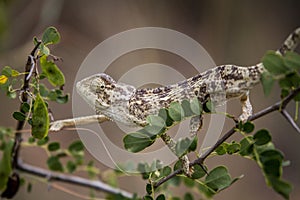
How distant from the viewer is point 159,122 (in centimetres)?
52

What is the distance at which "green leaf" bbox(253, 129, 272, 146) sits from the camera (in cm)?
47

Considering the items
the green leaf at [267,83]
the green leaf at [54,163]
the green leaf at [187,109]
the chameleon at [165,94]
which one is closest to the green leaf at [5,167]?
the chameleon at [165,94]

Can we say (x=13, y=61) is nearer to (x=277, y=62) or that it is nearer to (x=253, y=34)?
(x=253, y=34)

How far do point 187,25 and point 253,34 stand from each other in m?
0.37

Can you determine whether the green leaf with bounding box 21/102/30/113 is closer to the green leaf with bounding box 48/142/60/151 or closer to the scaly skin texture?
the scaly skin texture

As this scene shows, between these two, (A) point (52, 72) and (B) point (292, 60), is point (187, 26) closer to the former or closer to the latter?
(A) point (52, 72)

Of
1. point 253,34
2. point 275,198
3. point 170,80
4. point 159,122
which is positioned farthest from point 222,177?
point 253,34

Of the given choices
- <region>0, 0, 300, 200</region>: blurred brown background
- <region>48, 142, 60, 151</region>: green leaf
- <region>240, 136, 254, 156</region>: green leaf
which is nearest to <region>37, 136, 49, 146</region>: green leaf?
<region>48, 142, 60, 151</region>: green leaf

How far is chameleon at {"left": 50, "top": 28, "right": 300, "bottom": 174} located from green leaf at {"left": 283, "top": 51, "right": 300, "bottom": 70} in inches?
5.1

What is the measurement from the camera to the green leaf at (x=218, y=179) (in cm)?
55

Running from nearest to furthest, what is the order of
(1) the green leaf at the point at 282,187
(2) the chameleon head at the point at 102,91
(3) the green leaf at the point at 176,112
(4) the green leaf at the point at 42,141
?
(1) the green leaf at the point at 282,187, (3) the green leaf at the point at 176,112, (2) the chameleon head at the point at 102,91, (4) the green leaf at the point at 42,141

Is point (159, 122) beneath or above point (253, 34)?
beneath

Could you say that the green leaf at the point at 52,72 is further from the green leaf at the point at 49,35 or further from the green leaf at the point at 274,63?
the green leaf at the point at 274,63

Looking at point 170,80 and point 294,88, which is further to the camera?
point 170,80
